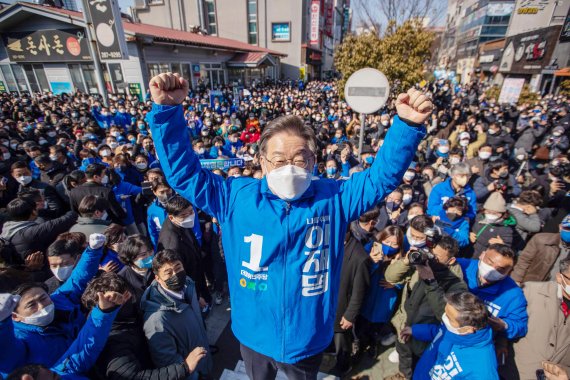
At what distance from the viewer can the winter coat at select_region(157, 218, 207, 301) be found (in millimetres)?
3031

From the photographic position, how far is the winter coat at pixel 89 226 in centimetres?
327

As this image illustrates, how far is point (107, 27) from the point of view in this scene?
827cm

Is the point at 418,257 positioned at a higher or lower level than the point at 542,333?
higher

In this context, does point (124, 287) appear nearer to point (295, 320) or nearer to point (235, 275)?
point (235, 275)

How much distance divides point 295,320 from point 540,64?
1260 inches

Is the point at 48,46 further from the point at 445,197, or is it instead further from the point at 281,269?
the point at 281,269

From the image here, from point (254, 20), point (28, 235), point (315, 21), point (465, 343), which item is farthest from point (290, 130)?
point (315, 21)

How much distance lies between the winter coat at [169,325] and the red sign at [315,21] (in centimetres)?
4292

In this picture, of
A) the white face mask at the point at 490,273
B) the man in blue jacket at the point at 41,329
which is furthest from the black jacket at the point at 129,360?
the white face mask at the point at 490,273

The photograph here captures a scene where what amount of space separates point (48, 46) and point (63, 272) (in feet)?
67.2

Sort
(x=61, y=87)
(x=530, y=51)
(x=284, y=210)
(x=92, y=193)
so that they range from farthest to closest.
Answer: (x=530, y=51), (x=61, y=87), (x=92, y=193), (x=284, y=210)

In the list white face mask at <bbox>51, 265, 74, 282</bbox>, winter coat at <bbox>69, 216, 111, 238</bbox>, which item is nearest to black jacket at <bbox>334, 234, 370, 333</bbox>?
white face mask at <bbox>51, 265, 74, 282</bbox>

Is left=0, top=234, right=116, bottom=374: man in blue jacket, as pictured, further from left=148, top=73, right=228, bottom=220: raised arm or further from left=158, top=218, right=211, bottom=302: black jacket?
left=148, top=73, right=228, bottom=220: raised arm

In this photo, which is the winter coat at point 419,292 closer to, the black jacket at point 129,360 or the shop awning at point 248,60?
the black jacket at point 129,360
